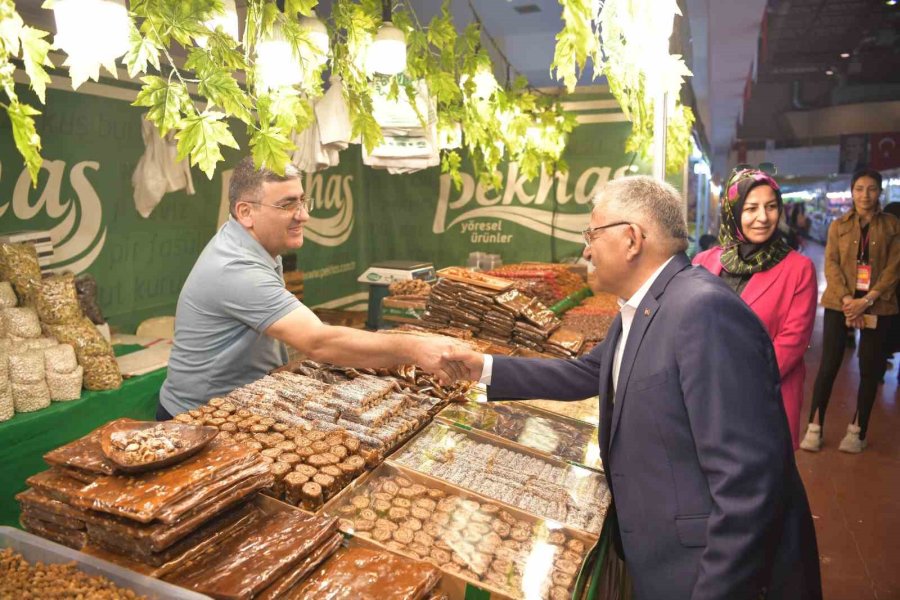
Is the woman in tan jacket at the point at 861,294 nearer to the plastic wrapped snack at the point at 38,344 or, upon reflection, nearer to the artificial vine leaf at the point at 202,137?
the artificial vine leaf at the point at 202,137

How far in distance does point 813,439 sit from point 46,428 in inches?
225

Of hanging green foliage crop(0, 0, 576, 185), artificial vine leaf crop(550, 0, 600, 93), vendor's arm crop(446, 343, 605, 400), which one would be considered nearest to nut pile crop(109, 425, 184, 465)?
hanging green foliage crop(0, 0, 576, 185)

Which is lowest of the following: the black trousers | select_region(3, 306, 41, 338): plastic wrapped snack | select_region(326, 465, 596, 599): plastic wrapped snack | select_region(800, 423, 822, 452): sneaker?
select_region(800, 423, 822, 452): sneaker

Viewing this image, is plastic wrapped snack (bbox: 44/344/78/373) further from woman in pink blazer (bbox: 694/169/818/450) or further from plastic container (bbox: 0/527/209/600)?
woman in pink blazer (bbox: 694/169/818/450)

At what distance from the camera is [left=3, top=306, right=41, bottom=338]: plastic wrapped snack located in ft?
12.6

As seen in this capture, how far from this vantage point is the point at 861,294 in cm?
555

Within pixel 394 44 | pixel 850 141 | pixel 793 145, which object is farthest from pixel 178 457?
pixel 850 141

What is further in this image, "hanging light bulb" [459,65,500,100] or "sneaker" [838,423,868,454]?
"sneaker" [838,423,868,454]

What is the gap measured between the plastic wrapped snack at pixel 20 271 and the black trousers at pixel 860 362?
6.02 meters

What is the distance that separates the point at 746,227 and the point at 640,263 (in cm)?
175

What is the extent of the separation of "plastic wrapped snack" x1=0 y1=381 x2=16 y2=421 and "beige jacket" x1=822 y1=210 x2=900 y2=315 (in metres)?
6.04

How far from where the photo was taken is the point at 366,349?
2.39 meters

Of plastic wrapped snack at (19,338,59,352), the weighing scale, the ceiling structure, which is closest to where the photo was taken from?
plastic wrapped snack at (19,338,59,352)

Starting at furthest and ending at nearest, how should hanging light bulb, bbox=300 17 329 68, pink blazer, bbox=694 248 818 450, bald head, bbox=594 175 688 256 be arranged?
pink blazer, bbox=694 248 818 450 → hanging light bulb, bbox=300 17 329 68 → bald head, bbox=594 175 688 256
